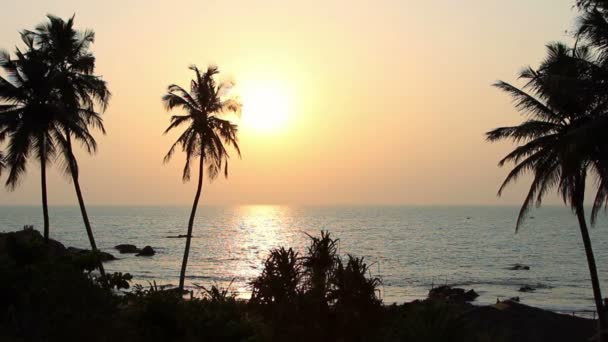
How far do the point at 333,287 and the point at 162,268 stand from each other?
71.7 m

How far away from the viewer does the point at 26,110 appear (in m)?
33.1

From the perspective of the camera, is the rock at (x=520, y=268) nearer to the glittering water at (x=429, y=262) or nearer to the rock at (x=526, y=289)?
the glittering water at (x=429, y=262)

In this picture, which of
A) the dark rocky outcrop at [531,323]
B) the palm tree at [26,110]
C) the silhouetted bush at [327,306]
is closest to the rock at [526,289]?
the dark rocky outcrop at [531,323]

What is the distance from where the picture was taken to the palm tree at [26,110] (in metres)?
32.8

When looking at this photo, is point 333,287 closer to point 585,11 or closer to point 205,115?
point 585,11

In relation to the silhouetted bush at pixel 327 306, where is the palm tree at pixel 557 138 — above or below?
above

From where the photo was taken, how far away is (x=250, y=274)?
3214 inches

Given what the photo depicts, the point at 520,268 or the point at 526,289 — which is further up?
the point at 520,268

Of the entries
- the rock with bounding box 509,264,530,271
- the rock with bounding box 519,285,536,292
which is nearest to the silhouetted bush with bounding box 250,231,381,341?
the rock with bounding box 519,285,536,292

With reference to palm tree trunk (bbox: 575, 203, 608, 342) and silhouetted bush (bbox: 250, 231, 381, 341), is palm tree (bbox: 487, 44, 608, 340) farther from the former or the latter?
silhouetted bush (bbox: 250, 231, 381, 341)

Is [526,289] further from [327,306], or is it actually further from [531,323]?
[327,306]

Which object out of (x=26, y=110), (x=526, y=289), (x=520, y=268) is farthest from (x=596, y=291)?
(x=520, y=268)

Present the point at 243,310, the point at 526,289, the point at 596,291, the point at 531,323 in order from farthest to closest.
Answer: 1. the point at 526,289
2. the point at 531,323
3. the point at 596,291
4. the point at 243,310

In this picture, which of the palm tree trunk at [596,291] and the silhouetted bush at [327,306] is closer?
the silhouetted bush at [327,306]
